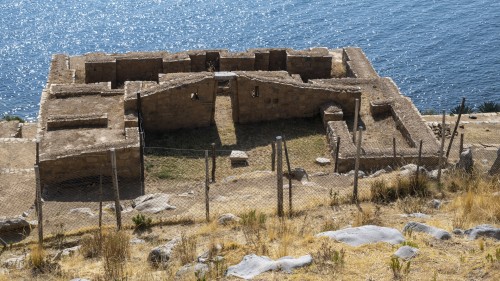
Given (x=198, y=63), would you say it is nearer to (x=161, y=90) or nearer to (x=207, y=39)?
(x=161, y=90)

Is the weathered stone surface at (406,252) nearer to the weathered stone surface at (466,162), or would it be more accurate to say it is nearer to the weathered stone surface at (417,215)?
the weathered stone surface at (417,215)

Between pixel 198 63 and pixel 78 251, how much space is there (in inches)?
698

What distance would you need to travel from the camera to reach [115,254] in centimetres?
1370

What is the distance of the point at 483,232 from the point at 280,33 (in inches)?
1754

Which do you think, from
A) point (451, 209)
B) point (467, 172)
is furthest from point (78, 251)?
point (467, 172)

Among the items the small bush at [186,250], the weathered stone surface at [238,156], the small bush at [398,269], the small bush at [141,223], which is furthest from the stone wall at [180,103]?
the small bush at [398,269]

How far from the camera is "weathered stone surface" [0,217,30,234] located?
1659cm

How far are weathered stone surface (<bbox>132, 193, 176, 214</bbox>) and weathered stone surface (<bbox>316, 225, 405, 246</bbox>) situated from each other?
5.67 metres

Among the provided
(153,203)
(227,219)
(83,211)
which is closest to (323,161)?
(153,203)

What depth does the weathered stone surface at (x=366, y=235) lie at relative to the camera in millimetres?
13303

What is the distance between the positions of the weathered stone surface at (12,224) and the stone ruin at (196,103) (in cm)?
445

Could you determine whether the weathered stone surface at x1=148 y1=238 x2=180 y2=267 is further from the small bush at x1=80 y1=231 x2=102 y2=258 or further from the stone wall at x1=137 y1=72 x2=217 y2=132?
the stone wall at x1=137 y1=72 x2=217 y2=132

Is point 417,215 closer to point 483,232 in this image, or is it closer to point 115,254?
point 483,232

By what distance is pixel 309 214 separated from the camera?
16219 mm
